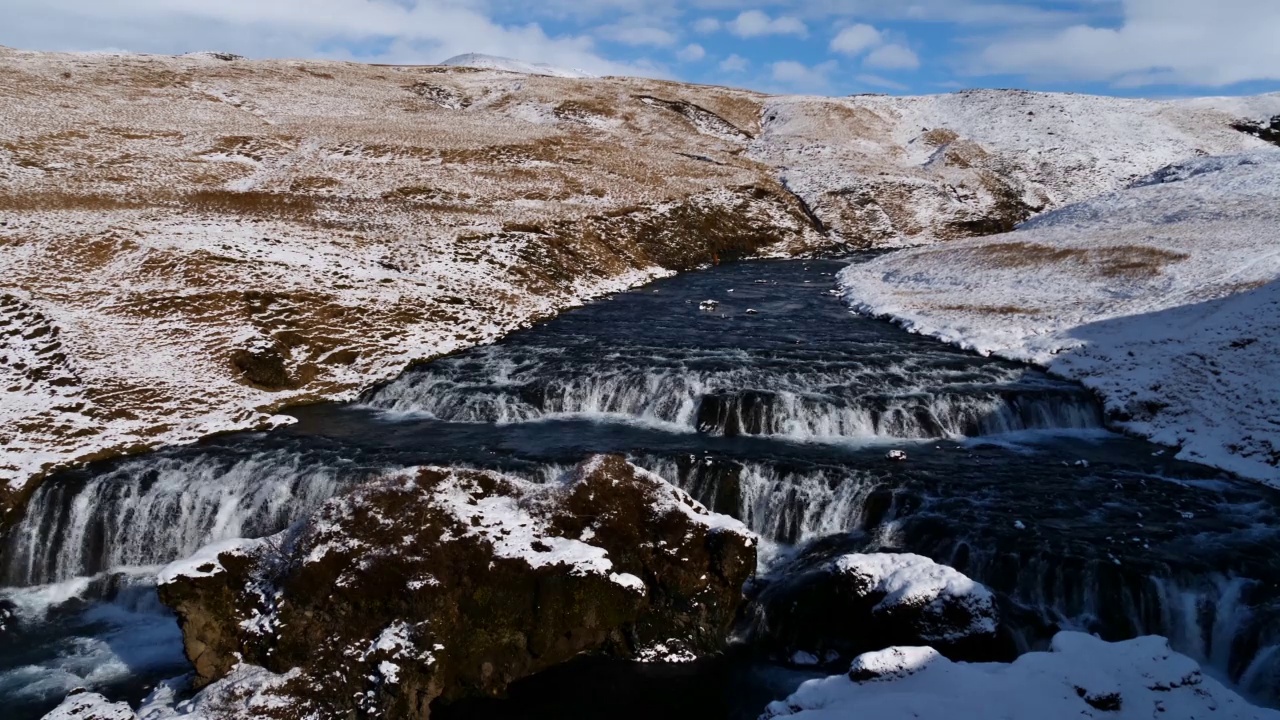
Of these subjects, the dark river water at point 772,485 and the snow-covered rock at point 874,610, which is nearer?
the snow-covered rock at point 874,610

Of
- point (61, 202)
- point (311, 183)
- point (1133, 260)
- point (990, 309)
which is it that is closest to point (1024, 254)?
point (1133, 260)

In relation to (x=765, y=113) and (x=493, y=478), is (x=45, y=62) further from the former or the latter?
(x=493, y=478)

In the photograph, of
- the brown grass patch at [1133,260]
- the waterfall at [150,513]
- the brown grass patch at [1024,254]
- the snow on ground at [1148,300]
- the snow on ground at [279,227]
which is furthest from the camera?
the brown grass patch at [1024,254]

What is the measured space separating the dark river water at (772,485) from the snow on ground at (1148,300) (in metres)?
1.75

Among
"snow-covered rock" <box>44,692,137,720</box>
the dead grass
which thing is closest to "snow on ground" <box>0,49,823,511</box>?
"snow-covered rock" <box>44,692,137,720</box>

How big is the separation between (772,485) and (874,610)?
5461mm

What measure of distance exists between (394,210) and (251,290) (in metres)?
15.4

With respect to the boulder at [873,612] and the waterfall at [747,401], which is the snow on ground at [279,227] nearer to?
the waterfall at [747,401]

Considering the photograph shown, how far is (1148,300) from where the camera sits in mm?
31344

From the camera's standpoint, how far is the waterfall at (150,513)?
19156mm

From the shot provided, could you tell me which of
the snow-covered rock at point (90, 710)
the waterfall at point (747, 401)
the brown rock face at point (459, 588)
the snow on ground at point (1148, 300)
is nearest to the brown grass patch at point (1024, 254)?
the snow on ground at point (1148, 300)

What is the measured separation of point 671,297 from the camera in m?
39.9

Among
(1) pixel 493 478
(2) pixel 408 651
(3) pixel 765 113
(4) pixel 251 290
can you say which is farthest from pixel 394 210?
(3) pixel 765 113

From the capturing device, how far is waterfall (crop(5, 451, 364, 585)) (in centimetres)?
1916
